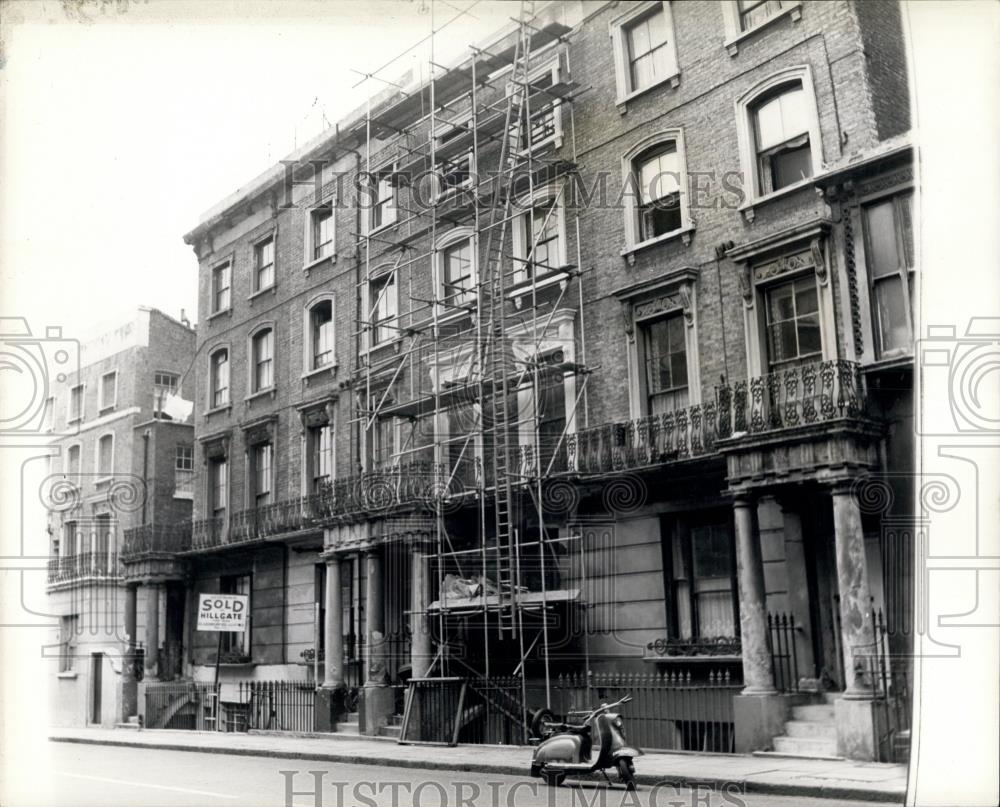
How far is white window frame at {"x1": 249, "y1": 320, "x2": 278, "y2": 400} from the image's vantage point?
20406 millimetres

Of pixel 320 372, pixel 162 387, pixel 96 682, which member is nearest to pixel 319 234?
pixel 320 372

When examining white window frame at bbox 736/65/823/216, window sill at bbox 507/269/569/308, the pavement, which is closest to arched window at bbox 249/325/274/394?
window sill at bbox 507/269/569/308

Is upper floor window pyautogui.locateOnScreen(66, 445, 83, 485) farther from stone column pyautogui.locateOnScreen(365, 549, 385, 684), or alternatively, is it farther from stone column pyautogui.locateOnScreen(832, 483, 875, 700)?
stone column pyautogui.locateOnScreen(832, 483, 875, 700)

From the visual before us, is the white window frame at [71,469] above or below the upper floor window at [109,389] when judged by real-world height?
below

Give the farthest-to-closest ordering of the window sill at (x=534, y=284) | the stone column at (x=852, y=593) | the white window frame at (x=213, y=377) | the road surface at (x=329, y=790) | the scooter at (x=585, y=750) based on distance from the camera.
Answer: the white window frame at (x=213, y=377), the window sill at (x=534, y=284), the stone column at (x=852, y=593), the scooter at (x=585, y=750), the road surface at (x=329, y=790)

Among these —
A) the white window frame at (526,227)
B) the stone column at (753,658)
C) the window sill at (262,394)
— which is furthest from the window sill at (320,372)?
the stone column at (753,658)

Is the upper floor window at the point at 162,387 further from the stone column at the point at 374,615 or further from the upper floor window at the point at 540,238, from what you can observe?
the upper floor window at the point at 540,238

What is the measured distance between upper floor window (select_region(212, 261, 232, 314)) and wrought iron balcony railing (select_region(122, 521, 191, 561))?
426 centimetres

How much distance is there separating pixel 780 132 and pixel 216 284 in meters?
11.1

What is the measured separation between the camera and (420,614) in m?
18.3

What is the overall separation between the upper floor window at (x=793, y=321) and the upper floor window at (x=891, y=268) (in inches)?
34.8

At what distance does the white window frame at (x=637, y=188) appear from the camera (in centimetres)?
1569

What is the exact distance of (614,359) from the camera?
16953mm

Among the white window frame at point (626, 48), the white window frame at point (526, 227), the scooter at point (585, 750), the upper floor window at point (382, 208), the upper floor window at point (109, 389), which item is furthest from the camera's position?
the upper floor window at point (382, 208)
